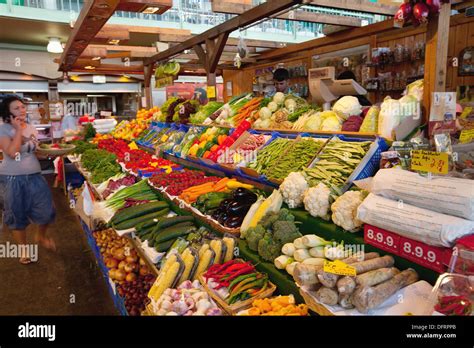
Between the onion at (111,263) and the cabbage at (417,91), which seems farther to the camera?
the onion at (111,263)

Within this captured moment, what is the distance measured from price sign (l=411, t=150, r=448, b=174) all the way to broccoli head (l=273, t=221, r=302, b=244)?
2.68 ft

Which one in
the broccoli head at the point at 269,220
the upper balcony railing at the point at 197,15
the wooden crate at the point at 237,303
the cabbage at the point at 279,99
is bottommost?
the wooden crate at the point at 237,303

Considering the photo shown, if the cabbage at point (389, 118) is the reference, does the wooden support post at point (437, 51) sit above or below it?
above

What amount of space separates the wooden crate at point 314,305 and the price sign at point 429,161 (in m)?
0.88

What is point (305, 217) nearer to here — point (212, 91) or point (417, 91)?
point (417, 91)

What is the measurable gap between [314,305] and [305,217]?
79 centimetres

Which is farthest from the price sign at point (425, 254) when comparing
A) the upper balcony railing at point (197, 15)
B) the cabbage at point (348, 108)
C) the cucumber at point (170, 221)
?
the upper balcony railing at point (197, 15)

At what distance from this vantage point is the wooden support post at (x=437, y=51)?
2207 millimetres

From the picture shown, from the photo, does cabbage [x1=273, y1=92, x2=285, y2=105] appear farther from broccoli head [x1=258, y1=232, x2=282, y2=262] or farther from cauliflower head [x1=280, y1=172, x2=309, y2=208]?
broccoli head [x1=258, y1=232, x2=282, y2=262]

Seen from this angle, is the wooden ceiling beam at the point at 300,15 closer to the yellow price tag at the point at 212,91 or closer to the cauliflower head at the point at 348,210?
the yellow price tag at the point at 212,91

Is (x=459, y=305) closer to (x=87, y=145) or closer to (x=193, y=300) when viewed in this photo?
(x=193, y=300)

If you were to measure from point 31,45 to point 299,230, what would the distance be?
13.6 m
